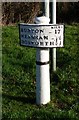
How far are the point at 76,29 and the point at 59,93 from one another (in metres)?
3.20

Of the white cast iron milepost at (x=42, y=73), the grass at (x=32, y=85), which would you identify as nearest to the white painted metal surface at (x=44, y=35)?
the white cast iron milepost at (x=42, y=73)

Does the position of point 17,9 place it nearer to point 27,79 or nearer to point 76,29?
point 76,29

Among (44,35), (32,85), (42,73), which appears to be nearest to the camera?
(44,35)

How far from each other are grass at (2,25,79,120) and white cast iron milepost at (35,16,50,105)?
0.13 metres

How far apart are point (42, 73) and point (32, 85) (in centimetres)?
73

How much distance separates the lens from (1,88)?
21.0 feet

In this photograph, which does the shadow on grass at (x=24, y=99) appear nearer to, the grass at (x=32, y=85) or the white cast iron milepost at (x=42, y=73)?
the grass at (x=32, y=85)

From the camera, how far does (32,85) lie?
6.43 m

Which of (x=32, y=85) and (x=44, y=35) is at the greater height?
(x=44, y=35)

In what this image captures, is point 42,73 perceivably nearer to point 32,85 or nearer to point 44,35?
point 44,35

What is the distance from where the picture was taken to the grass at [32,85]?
5.58 meters

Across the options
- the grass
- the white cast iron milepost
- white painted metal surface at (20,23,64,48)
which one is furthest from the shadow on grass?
white painted metal surface at (20,23,64,48)

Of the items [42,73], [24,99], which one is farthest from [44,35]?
[24,99]

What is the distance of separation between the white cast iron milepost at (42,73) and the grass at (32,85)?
13 centimetres
